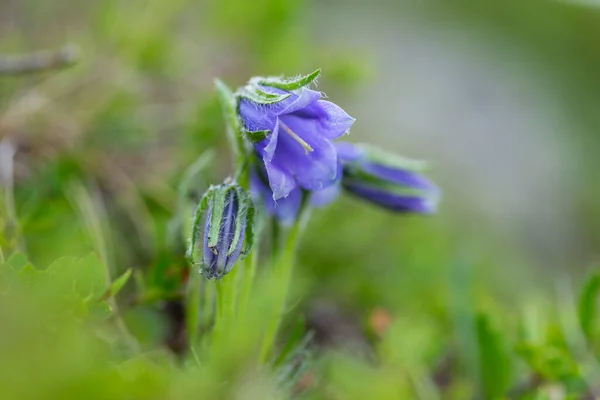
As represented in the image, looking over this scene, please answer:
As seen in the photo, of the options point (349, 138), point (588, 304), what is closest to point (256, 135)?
point (588, 304)

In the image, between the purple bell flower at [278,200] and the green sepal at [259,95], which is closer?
the green sepal at [259,95]

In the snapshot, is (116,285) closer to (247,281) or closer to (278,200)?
(247,281)

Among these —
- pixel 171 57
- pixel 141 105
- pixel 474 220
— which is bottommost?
pixel 474 220

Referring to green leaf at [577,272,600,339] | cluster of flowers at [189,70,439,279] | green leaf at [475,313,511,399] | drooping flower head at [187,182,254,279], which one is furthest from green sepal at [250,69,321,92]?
green leaf at [577,272,600,339]

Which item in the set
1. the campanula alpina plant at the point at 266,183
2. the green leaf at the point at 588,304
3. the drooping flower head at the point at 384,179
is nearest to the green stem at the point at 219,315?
the campanula alpina plant at the point at 266,183

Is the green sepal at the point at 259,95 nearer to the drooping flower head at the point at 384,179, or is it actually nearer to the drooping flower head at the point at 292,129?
the drooping flower head at the point at 292,129

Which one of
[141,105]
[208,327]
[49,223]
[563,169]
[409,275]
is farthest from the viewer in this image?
[563,169]

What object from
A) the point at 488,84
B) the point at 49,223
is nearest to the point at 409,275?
the point at 49,223

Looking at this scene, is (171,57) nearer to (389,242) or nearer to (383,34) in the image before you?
(389,242)
